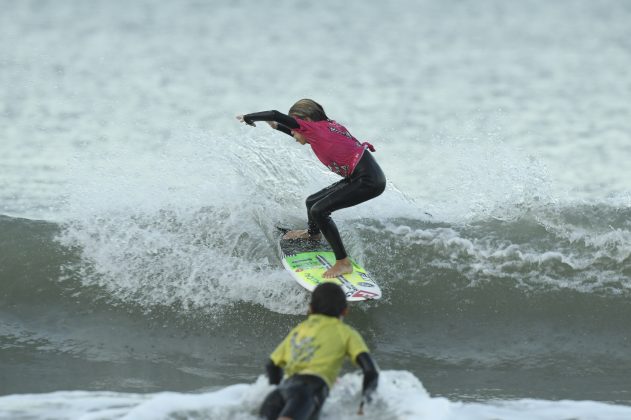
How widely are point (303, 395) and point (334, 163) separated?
10.4 ft

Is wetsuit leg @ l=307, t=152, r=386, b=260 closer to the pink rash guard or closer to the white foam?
the pink rash guard

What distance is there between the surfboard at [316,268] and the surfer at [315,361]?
2.27 meters

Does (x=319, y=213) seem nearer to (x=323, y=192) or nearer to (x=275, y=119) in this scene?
(x=323, y=192)

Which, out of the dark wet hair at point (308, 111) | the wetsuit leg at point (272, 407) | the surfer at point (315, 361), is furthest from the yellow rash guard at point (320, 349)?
the dark wet hair at point (308, 111)

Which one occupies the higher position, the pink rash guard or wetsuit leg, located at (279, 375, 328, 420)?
the pink rash guard

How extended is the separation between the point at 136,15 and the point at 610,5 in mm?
15150

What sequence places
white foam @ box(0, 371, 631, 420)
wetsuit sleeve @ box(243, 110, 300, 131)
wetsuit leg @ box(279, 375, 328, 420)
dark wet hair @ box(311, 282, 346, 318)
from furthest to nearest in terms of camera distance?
1. wetsuit sleeve @ box(243, 110, 300, 131)
2. white foam @ box(0, 371, 631, 420)
3. dark wet hair @ box(311, 282, 346, 318)
4. wetsuit leg @ box(279, 375, 328, 420)

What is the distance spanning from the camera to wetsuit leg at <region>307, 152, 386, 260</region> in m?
7.93

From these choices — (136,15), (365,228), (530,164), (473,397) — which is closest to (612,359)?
(473,397)

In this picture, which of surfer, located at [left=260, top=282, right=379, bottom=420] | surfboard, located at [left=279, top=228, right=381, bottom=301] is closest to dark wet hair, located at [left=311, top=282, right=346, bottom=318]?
surfer, located at [left=260, top=282, right=379, bottom=420]

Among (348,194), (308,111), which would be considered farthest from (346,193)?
(308,111)

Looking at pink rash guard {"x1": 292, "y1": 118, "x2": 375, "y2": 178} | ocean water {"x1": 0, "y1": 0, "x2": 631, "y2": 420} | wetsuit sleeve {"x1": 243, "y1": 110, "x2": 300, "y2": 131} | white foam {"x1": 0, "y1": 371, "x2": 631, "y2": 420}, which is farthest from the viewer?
pink rash guard {"x1": 292, "y1": 118, "x2": 375, "y2": 178}

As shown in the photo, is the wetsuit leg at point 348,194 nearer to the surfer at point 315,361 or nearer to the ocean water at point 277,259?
the ocean water at point 277,259

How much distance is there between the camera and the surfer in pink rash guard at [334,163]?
7.88 m
